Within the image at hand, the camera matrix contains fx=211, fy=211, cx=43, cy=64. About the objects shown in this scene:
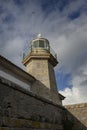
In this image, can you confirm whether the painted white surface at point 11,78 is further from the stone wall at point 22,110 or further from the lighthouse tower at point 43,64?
the stone wall at point 22,110

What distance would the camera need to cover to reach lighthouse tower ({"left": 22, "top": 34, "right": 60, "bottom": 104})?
16.5 metres

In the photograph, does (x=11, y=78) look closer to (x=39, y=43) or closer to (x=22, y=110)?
(x=39, y=43)

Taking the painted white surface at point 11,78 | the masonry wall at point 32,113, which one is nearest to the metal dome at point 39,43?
the painted white surface at point 11,78

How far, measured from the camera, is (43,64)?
17.1 m

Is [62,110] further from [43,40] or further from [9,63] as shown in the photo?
[43,40]

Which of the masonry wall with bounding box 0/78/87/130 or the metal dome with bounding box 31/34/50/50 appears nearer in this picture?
the masonry wall with bounding box 0/78/87/130

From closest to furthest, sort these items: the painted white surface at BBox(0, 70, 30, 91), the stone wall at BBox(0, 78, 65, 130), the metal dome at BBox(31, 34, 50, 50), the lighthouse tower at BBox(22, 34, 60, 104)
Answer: the stone wall at BBox(0, 78, 65, 130), the painted white surface at BBox(0, 70, 30, 91), the lighthouse tower at BBox(22, 34, 60, 104), the metal dome at BBox(31, 34, 50, 50)

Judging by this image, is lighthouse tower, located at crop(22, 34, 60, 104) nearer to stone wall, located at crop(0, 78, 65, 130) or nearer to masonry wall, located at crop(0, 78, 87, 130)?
masonry wall, located at crop(0, 78, 87, 130)

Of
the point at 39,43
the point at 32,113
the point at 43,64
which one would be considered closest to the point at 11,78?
the point at 43,64

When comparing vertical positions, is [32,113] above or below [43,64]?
below

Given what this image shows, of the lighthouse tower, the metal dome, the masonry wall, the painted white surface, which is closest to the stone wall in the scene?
the masonry wall

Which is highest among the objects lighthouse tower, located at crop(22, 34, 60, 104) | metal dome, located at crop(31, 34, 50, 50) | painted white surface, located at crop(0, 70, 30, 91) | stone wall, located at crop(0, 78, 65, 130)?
metal dome, located at crop(31, 34, 50, 50)

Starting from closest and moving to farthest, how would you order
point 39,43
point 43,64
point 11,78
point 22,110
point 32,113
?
point 22,110, point 32,113, point 11,78, point 43,64, point 39,43

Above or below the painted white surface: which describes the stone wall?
below
